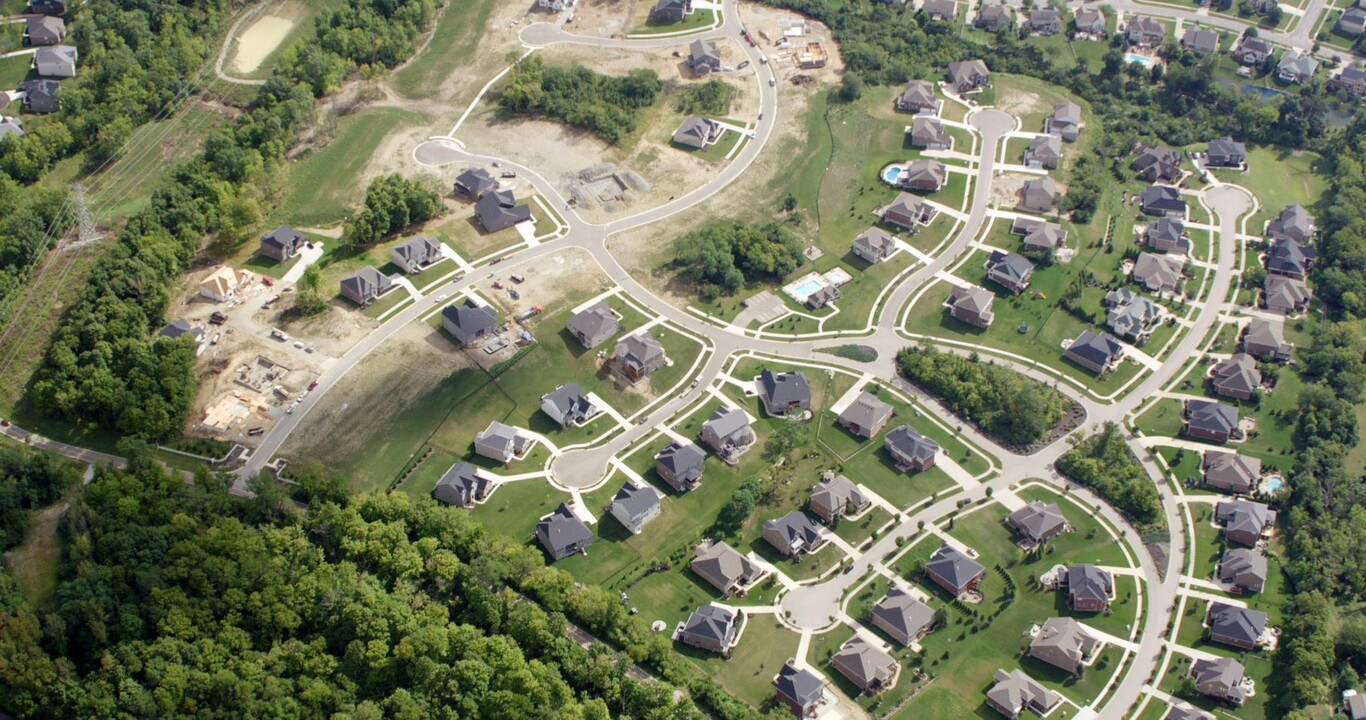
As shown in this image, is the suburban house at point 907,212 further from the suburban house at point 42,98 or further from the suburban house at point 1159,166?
the suburban house at point 42,98

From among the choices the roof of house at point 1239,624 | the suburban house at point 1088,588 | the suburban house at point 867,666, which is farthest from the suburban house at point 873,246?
the roof of house at point 1239,624

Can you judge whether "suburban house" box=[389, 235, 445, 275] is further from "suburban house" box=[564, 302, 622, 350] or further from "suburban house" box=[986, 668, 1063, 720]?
"suburban house" box=[986, 668, 1063, 720]

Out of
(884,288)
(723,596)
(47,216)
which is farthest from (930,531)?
(47,216)

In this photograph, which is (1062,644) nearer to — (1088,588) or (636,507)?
(1088,588)

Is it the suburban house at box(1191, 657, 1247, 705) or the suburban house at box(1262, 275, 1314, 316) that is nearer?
the suburban house at box(1191, 657, 1247, 705)

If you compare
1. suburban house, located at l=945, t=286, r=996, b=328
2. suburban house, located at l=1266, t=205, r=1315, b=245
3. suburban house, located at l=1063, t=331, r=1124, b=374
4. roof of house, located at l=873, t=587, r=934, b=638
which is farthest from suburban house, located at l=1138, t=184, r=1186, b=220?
roof of house, located at l=873, t=587, r=934, b=638
